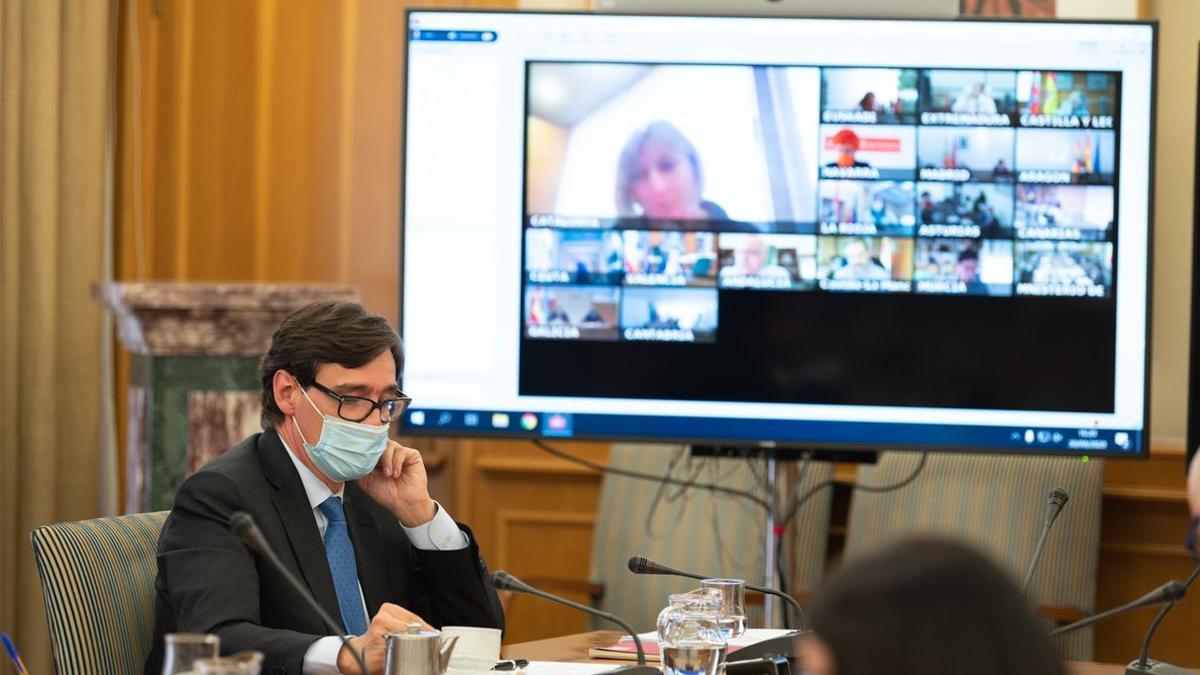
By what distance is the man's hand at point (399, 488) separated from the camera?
8.73 feet

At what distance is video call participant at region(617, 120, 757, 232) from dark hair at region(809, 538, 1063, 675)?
9.05ft

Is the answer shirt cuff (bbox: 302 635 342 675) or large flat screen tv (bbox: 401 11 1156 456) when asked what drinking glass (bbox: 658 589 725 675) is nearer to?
shirt cuff (bbox: 302 635 342 675)

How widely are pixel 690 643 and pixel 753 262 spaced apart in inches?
70.6

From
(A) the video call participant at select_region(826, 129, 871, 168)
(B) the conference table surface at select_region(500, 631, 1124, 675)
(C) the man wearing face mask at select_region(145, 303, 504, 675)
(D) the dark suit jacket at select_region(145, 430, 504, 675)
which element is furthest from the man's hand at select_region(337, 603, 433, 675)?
(A) the video call participant at select_region(826, 129, 871, 168)

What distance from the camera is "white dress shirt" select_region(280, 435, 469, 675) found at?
2131 mm

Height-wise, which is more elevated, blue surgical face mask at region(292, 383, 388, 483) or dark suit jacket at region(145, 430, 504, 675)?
blue surgical face mask at region(292, 383, 388, 483)

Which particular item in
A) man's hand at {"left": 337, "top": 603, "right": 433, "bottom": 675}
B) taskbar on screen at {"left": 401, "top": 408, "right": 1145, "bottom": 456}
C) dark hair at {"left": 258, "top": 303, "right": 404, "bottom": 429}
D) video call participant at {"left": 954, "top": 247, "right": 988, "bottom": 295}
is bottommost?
man's hand at {"left": 337, "top": 603, "right": 433, "bottom": 675}

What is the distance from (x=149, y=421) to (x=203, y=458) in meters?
0.19

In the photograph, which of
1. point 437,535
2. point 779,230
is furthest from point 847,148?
point 437,535

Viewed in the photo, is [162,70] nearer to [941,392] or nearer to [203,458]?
[203,458]

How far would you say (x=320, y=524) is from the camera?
258 centimetres

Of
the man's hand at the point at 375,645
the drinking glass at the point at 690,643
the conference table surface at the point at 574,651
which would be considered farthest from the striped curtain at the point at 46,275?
the drinking glass at the point at 690,643

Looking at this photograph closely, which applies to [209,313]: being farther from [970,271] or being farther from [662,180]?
[970,271]

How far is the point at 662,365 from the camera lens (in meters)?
3.69
